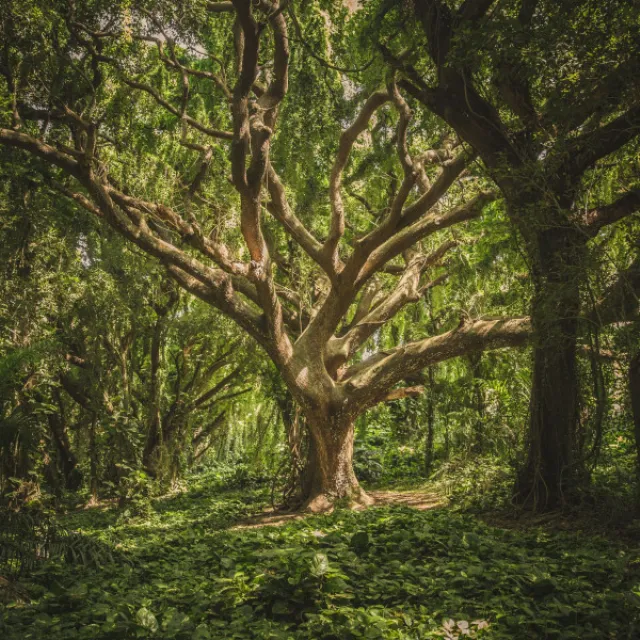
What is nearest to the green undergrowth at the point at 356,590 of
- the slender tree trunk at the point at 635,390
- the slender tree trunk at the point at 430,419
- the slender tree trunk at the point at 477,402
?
the slender tree trunk at the point at 635,390

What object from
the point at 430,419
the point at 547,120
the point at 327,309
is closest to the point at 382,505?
the point at 327,309

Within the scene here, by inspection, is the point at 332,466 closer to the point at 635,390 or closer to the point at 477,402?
the point at 477,402

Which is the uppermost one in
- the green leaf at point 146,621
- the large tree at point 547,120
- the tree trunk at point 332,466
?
the large tree at point 547,120

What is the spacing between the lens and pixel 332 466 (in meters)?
7.80

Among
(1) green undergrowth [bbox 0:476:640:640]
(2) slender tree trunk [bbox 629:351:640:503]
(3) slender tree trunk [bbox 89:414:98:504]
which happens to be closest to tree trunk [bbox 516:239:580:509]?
(2) slender tree trunk [bbox 629:351:640:503]

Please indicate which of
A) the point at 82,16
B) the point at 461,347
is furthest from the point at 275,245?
the point at 82,16

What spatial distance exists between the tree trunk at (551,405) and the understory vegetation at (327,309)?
0.10 ft

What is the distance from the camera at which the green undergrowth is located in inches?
115

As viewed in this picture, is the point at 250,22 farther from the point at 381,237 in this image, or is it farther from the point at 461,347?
the point at 461,347

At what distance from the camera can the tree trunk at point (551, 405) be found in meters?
5.26

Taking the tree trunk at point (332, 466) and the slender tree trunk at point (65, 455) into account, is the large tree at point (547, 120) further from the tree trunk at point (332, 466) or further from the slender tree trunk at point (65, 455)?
the slender tree trunk at point (65, 455)

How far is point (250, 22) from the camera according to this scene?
204 inches

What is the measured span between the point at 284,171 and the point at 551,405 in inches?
203

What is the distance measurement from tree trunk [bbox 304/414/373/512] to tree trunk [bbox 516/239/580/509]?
252 cm
